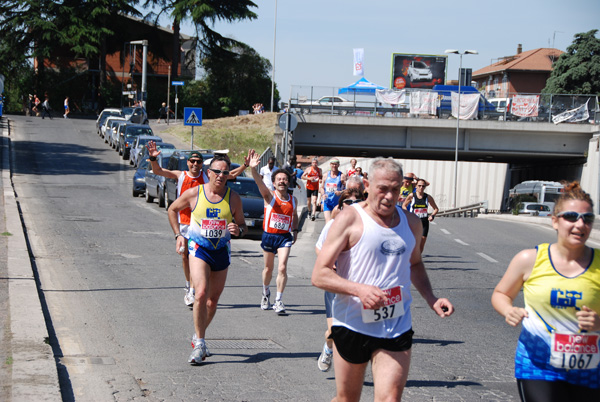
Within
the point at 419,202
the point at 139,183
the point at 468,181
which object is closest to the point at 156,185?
the point at 139,183

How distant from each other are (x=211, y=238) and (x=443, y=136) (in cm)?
3862

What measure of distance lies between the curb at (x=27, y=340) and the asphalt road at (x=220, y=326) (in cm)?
19

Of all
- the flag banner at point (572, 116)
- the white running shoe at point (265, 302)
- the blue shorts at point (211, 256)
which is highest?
the flag banner at point (572, 116)

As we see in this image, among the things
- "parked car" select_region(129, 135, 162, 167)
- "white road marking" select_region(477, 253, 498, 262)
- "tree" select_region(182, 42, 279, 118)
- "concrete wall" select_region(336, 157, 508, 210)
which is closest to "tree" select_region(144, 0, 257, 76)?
"tree" select_region(182, 42, 279, 118)

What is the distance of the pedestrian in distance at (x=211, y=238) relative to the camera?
7.25 meters

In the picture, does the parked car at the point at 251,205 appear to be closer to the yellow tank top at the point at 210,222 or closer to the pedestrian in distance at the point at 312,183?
the pedestrian in distance at the point at 312,183

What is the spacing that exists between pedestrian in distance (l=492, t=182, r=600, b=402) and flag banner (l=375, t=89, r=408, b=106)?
38790 mm

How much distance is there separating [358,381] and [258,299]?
6161 millimetres

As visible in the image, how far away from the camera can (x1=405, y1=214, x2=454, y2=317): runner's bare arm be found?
15.6 ft

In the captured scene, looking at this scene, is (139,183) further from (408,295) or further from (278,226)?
(408,295)

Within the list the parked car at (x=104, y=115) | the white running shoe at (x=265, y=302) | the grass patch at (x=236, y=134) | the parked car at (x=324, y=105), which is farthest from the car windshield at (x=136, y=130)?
the white running shoe at (x=265, y=302)

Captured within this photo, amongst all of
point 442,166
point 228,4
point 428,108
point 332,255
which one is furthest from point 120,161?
point 332,255

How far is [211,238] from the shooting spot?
7.52 metres

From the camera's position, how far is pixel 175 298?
10461 mm
